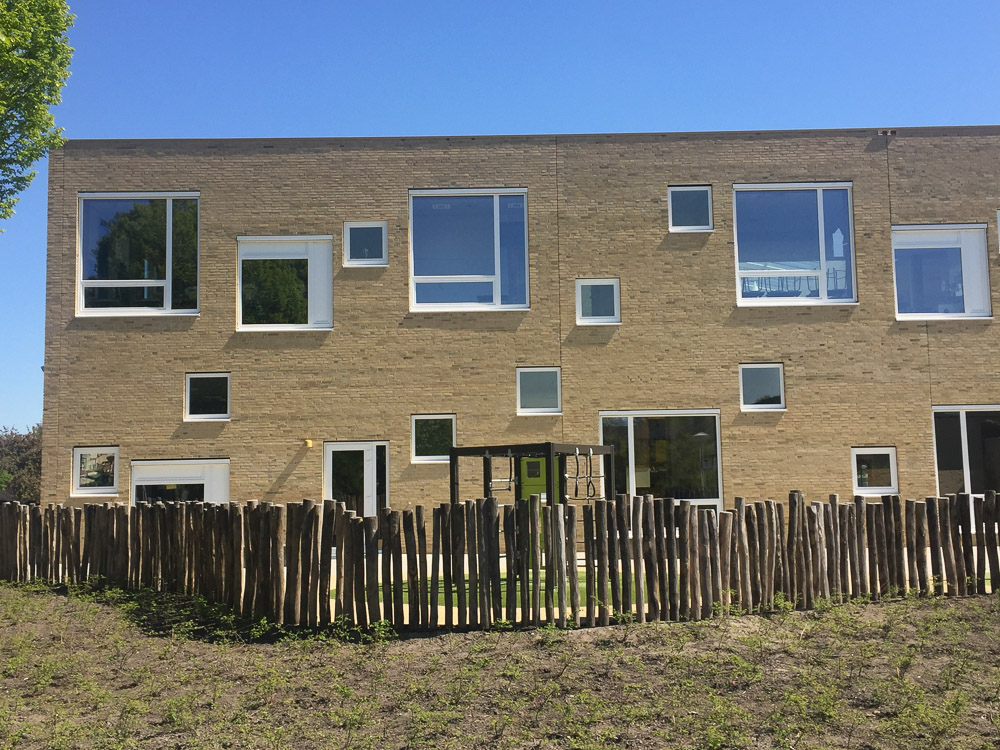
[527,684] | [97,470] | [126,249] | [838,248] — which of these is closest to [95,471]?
[97,470]

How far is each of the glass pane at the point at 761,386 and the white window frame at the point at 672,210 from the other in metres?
2.69

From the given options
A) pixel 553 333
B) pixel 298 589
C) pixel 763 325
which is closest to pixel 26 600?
pixel 298 589

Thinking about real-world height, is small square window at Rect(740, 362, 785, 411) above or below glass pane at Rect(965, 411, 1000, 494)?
above

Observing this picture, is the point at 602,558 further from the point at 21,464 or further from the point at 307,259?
the point at 21,464

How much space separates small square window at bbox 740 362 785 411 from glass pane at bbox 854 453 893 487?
169 cm

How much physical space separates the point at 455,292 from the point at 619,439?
3.99m

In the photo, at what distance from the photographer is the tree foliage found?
99.9ft

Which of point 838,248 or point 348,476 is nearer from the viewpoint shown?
point 348,476

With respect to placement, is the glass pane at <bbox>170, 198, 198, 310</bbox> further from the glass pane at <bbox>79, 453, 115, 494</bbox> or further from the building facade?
the glass pane at <bbox>79, 453, 115, 494</bbox>

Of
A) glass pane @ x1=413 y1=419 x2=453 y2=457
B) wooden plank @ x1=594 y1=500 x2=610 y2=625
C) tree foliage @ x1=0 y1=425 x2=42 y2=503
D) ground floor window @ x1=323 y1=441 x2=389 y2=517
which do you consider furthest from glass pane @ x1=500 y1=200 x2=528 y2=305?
tree foliage @ x1=0 y1=425 x2=42 y2=503

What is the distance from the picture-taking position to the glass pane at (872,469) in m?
16.7

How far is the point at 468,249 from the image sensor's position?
17125 mm

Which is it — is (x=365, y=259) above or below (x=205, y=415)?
above

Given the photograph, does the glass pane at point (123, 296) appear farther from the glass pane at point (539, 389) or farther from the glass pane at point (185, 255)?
the glass pane at point (539, 389)
